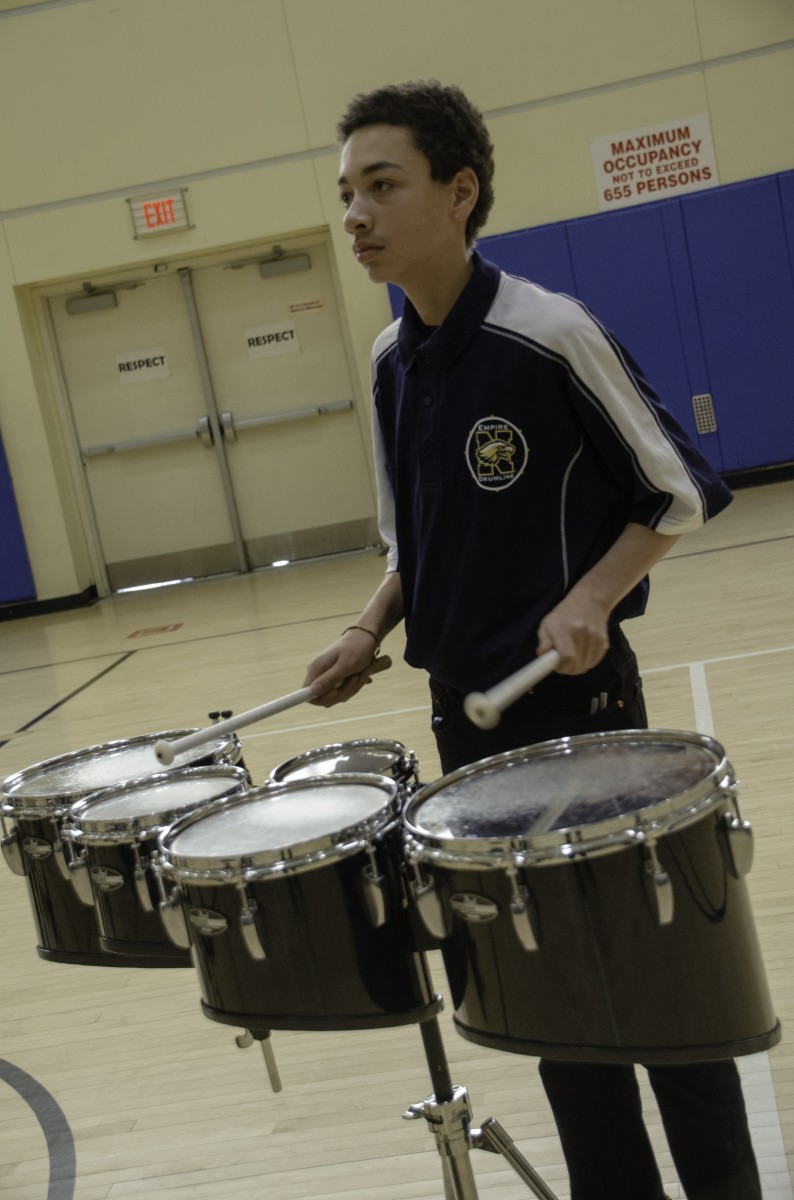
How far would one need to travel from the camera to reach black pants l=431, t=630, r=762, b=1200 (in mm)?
1572

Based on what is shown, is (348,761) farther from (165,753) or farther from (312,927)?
(312,927)

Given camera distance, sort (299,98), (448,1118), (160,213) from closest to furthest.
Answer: (448,1118) → (299,98) → (160,213)

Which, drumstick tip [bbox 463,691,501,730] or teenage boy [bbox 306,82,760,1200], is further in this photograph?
teenage boy [bbox 306,82,760,1200]

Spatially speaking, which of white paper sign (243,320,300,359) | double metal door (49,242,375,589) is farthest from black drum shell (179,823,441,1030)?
white paper sign (243,320,300,359)

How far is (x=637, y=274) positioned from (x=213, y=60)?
3.42 meters

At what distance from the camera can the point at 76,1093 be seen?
252cm

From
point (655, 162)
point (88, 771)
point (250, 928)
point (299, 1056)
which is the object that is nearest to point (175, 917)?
point (250, 928)

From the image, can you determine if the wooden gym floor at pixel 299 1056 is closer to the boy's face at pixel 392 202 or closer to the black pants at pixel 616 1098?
the black pants at pixel 616 1098

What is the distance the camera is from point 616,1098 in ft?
5.40

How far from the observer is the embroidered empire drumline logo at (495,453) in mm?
1524

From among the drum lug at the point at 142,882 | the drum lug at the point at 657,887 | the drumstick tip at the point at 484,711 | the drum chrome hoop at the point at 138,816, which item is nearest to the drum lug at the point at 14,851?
the drum chrome hoop at the point at 138,816

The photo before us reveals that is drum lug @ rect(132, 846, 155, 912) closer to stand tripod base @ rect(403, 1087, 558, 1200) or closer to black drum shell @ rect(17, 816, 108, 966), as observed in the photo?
black drum shell @ rect(17, 816, 108, 966)

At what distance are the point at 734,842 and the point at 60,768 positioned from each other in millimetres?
1204

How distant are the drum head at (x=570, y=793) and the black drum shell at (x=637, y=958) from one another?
25 millimetres
